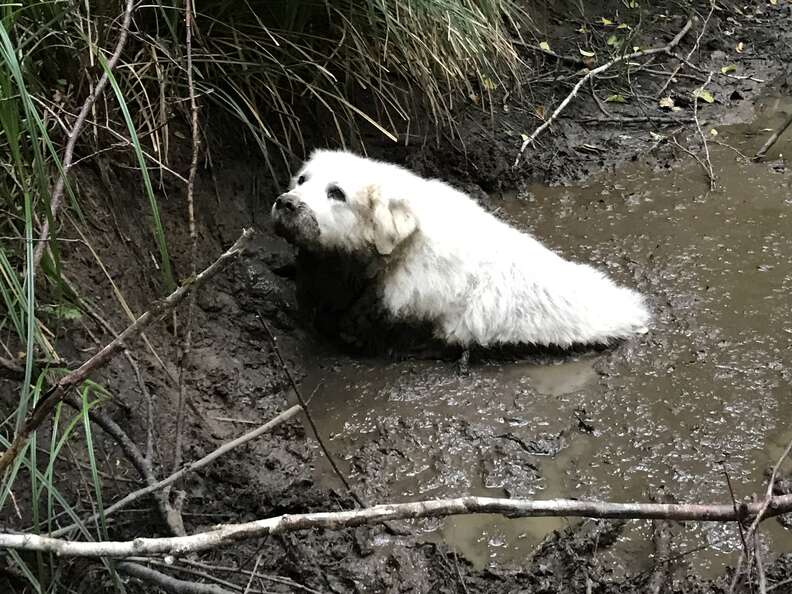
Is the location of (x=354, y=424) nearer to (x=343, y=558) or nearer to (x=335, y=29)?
(x=343, y=558)

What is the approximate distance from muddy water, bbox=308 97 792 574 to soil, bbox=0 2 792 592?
12 millimetres

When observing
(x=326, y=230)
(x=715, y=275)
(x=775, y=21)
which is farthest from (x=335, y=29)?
(x=775, y=21)

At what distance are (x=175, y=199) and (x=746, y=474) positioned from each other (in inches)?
128

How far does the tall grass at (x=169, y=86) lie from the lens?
242 cm

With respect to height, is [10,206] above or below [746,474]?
above

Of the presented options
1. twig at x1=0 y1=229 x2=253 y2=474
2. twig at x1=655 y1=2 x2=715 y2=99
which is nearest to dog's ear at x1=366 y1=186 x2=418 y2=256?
twig at x1=0 y1=229 x2=253 y2=474

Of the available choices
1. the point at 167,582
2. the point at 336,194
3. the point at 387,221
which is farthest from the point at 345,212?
the point at 167,582

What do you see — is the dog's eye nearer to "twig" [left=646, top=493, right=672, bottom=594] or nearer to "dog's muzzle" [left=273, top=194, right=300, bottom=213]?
"dog's muzzle" [left=273, top=194, right=300, bottom=213]

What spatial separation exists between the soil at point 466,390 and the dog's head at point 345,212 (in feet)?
1.05

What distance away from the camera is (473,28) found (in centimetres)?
455

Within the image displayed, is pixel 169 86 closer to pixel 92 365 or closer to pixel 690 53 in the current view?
pixel 92 365

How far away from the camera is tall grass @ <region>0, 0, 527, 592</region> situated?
2.42 m

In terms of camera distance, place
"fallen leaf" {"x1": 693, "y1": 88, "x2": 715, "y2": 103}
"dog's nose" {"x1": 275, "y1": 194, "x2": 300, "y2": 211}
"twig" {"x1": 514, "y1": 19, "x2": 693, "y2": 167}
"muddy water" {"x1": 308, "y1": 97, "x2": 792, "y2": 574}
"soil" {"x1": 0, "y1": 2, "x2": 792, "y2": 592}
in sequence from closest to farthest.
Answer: "soil" {"x1": 0, "y1": 2, "x2": 792, "y2": 592}
"muddy water" {"x1": 308, "y1": 97, "x2": 792, "y2": 574}
"dog's nose" {"x1": 275, "y1": 194, "x2": 300, "y2": 211}
"twig" {"x1": 514, "y1": 19, "x2": 693, "y2": 167}
"fallen leaf" {"x1": 693, "y1": 88, "x2": 715, "y2": 103}

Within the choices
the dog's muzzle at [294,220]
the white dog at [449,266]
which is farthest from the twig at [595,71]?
the dog's muzzle at [294,220]
